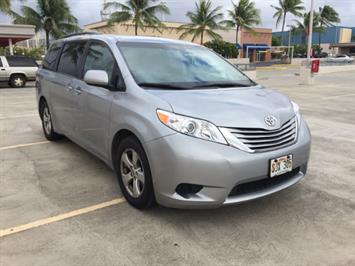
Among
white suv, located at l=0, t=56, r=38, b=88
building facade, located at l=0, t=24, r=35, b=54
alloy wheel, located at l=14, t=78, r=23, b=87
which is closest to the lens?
white suv, located at l=0, t=56, r=38, b=88

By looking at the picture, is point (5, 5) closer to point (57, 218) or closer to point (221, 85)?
point (221, 85)

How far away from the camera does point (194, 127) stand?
10.5 ft

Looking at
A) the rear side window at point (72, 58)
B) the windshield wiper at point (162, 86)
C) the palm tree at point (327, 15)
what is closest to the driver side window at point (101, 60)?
the rear side window at point (72, 58)

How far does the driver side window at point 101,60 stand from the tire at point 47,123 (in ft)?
6.01

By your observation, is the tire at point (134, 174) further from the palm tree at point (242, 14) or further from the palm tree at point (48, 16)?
the palm tree at point (242, 14)

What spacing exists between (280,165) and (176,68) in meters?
1.64

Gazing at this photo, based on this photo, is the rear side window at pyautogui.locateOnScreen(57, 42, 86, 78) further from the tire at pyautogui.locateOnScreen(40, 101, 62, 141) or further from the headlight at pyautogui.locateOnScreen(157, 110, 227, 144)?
the headlight at pyautogui.locateOnScreen(157, 110, 227, 144)

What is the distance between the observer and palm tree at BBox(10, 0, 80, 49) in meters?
31.7

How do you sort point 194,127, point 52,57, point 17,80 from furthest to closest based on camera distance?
point 17,80 → point 52,57 → point 194,127

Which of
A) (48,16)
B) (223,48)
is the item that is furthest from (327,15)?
(48,16)

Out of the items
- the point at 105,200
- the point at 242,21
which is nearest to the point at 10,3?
the point at 105,200

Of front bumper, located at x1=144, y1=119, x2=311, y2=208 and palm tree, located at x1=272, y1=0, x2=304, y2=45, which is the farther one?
palm tree, located at x1=272, y1=0, x2=304, y2=45

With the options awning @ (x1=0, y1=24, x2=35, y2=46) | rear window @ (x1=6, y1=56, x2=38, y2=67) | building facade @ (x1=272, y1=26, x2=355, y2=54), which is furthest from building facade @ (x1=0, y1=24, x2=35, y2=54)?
building facade @ (x1=272, y1=26, x2=355, y2=54)

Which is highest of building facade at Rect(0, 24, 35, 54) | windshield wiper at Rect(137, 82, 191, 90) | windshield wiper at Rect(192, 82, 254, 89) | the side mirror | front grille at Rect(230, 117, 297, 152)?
building facade at Rect(0, 24, 35, 54)
